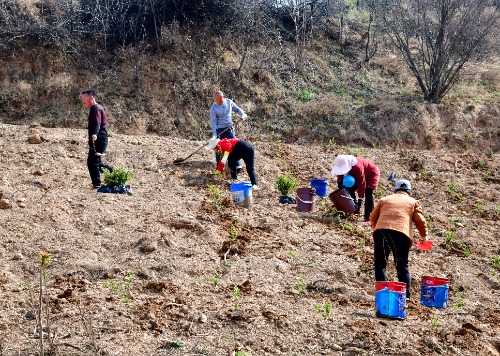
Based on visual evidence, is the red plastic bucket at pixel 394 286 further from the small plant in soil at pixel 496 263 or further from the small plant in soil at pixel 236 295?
the small plant in soil at pixel 496 263

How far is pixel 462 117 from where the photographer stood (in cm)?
1495

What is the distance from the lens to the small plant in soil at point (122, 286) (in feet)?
18.2

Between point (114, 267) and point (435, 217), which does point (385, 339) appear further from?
point (435, 217)

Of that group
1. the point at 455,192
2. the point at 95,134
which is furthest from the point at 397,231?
the point at 455,192

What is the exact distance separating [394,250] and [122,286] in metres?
2.65

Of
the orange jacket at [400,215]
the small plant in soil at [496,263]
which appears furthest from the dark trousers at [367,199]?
the orange jacket at [400,215]

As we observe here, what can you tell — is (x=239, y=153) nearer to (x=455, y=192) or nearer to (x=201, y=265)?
(x=201, y=265)

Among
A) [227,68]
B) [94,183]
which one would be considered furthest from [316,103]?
[94,183]

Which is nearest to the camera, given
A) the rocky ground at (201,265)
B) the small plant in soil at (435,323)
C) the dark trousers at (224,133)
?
the rocky ground at (201,265)

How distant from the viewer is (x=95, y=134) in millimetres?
8039

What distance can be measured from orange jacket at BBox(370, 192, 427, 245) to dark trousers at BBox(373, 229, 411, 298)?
0.06 meters

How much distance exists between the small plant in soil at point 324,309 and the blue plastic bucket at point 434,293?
3.06 ft

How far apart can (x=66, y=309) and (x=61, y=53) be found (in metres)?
10.7

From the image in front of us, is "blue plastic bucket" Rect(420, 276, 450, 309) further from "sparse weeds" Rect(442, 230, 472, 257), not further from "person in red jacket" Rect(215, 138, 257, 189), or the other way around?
"person in red jacket" Rect(215, 138, 257, 189)
